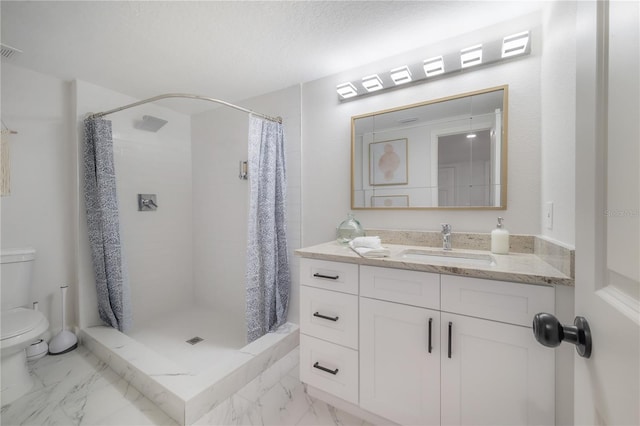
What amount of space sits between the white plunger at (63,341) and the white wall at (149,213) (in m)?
0.11

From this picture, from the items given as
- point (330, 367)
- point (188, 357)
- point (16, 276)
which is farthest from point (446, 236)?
point (16, 276)

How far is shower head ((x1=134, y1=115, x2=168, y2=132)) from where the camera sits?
234 cm

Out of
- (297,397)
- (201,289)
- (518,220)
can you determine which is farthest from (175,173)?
(518,220)

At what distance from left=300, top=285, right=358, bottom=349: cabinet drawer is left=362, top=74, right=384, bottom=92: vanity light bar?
4.61ft

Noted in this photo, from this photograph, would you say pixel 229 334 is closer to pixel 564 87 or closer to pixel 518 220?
pixel 518 220

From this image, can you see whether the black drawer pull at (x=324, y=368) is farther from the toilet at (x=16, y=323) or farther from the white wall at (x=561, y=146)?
the toilet at (x=16, y=323)

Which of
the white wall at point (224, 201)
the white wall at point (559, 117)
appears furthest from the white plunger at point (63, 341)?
the white wall at point (559, 117)

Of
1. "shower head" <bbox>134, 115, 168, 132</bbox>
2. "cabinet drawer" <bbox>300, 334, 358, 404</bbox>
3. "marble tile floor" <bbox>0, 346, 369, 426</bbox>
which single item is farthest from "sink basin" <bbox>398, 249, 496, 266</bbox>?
"shower head" <bbox>134, 115, 168, 132</bbox>

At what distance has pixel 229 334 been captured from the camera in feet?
7.48

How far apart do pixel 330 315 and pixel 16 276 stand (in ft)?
7.05

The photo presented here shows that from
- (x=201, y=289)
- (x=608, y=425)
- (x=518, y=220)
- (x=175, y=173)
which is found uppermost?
(x=175, y=173)

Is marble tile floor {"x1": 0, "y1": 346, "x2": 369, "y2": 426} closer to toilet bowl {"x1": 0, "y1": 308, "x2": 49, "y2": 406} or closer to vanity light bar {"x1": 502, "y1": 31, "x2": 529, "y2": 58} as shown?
toilet bowl {"x1": 0, "y1": 308, "x2": 49, "y2": 406}

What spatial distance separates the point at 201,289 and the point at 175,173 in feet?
4.29

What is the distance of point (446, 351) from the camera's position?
3.57ft
